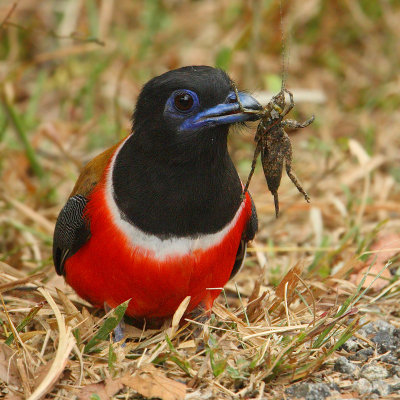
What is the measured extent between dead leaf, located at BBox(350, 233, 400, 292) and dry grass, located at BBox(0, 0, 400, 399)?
2 centimetres

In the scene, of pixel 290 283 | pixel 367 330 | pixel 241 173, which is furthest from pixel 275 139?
pixel 241 173

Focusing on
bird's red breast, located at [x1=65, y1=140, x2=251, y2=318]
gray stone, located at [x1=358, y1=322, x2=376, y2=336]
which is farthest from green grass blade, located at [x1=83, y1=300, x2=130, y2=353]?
gray stone, located at [x1=358, y1=322, x2=376, y2=336]

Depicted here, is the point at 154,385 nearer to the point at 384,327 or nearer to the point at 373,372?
the point at 373,372

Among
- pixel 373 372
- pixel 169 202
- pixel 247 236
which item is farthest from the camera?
pixel 247 236

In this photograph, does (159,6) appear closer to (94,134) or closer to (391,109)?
(94,134)

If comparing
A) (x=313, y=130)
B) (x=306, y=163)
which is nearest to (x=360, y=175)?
(x=306, y=163)

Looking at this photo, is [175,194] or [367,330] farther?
[367,330]

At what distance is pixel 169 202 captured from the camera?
3.86m

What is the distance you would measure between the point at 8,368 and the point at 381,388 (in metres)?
1.84

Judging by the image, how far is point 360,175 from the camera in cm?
645

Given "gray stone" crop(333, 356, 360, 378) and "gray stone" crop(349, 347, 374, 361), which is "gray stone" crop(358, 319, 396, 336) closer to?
"gray stone" crop(349, 347, 374, 361)

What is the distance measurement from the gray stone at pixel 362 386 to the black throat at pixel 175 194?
110 centimetres

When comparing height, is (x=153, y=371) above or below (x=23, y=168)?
Result: below

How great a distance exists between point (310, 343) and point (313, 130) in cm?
432
